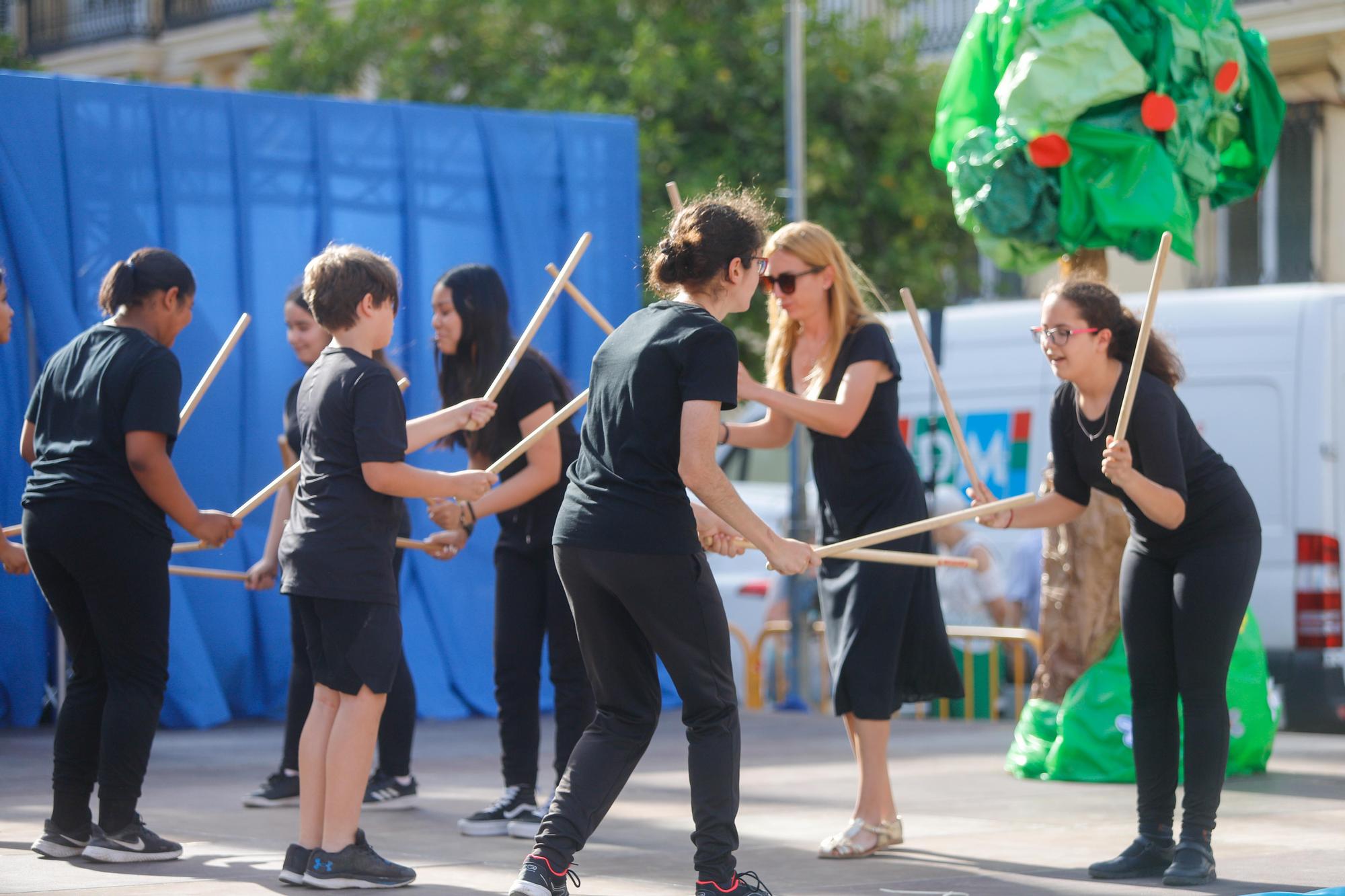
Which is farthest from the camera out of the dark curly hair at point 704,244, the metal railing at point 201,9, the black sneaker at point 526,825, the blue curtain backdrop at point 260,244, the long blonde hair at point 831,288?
the metal railing at point 201,9

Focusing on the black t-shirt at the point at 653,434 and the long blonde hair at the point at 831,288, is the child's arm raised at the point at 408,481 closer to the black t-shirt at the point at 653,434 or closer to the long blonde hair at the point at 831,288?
the black t-shirt at the point at 653,434

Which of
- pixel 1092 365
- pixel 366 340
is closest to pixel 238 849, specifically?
pixel 366 340

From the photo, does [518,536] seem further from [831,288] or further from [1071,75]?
[1071,75]

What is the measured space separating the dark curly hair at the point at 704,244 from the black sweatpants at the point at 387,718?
2184mm

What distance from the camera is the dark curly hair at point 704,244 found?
438 centimetres

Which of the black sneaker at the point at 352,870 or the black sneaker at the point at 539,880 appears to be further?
the black sneaker at the point at 352,870

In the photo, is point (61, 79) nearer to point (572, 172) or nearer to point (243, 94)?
point (243, 94)

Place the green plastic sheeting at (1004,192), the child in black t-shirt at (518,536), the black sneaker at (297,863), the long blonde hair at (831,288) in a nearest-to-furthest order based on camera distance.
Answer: the black sneaker at (297,863) < the long blonde hair at (831,288) < the child in black t-shirt at (518,536) < the green plastic sheeting at (1004,192)

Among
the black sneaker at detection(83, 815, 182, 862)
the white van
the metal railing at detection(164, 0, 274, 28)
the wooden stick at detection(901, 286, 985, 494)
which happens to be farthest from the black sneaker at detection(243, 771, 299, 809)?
the metal railing at detection(164, 0, 274, 28)

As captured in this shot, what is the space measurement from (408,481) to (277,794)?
7.03 feet

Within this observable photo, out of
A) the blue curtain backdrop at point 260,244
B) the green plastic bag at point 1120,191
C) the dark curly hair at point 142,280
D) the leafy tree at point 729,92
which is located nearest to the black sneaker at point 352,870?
the dark curly hair at point 142,280

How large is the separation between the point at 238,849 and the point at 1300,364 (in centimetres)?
591

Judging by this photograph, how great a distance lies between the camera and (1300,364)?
8.88 meters

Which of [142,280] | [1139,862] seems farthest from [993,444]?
[142,280]
